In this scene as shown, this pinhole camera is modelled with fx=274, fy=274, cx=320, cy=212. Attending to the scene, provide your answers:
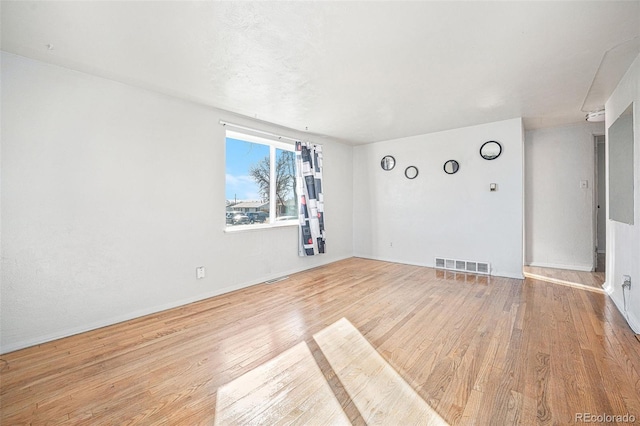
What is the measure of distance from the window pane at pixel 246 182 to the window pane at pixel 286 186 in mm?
227

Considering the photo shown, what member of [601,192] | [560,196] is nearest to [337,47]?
[560,196]

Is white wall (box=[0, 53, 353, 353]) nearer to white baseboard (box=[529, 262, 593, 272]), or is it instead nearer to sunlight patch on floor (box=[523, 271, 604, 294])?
sunlight patch on floor (box=[523, 271, 604, 294])

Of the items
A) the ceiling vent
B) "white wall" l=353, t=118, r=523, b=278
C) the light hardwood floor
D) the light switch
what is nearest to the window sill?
the light switch

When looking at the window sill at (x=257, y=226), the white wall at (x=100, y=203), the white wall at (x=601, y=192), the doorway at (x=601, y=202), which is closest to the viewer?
the white wall at (x=100, y=203)

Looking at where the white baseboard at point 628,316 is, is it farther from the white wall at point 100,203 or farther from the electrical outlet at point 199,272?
the electrical outlet at point 199,272

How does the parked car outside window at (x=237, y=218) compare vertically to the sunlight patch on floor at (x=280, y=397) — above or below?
above

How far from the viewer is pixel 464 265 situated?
4594 millimetres

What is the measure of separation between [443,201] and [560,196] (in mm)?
1939

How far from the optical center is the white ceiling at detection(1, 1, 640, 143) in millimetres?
1756

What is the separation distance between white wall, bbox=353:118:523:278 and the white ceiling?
1145mm

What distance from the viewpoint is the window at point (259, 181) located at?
12.6ft

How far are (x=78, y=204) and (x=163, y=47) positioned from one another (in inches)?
62.9

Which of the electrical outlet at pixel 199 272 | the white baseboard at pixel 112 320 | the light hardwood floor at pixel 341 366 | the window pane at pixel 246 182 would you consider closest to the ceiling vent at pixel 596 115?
the light hardwood floor at pixel 341 366

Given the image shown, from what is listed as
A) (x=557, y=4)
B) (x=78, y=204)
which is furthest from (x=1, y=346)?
(x=557, y=4)
